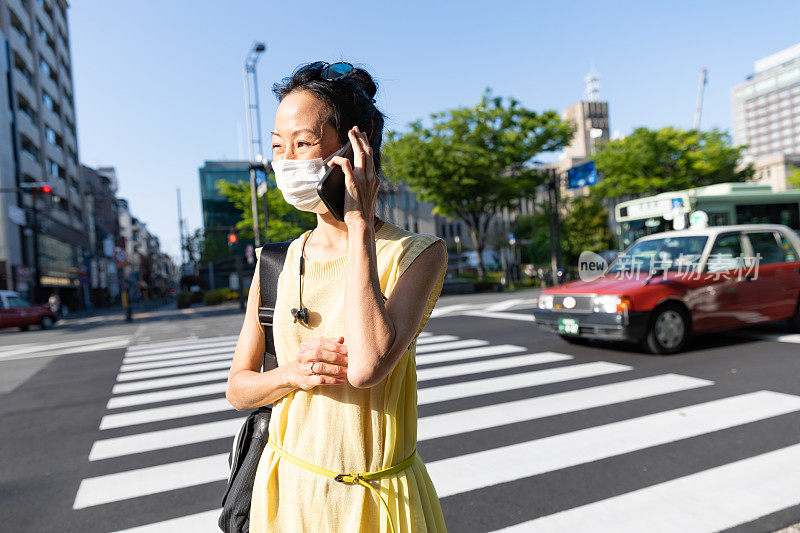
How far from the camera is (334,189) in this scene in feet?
3.64

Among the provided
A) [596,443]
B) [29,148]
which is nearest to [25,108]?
[29,148]

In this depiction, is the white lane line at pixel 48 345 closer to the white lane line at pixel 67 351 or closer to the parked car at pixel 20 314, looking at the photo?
the white lane line at pixel 67 351

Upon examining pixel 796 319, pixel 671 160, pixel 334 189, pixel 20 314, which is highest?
pixel 671 160

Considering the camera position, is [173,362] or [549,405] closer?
[549,405]

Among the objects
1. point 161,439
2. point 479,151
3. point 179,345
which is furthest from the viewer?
point 479,151

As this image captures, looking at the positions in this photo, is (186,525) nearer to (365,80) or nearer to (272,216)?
(365,80)

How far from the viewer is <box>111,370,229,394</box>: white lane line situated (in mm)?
7292

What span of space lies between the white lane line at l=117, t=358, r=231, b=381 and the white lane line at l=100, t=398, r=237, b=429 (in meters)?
2.26

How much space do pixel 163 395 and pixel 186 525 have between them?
13.0 ft

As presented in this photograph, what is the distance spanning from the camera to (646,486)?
134 inches

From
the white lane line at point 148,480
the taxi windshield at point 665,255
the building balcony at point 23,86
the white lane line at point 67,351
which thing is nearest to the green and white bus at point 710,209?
the taxi windshield at point 665,255

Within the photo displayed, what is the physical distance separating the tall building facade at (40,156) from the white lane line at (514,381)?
1035 inches

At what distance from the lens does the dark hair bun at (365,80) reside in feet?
4.46

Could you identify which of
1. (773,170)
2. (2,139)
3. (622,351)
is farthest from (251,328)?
(773,170)
